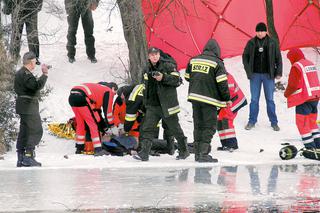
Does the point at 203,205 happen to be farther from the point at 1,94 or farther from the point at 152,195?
the point at 1,94

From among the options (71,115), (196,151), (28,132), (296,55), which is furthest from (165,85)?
(71,115)

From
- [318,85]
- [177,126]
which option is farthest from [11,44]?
[318,85]

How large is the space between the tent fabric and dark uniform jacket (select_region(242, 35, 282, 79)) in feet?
11.7

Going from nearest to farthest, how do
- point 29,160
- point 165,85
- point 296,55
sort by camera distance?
point 29,160, point 165,85, point 296,55

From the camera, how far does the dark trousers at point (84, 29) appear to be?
1944 centimetres

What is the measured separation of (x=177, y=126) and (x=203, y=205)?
178 inches

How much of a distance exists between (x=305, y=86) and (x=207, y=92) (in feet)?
5.77

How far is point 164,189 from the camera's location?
10.0 m

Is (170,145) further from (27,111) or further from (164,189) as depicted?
(164,189)

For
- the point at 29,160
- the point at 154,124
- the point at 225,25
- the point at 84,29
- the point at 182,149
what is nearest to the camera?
the point at 29,160

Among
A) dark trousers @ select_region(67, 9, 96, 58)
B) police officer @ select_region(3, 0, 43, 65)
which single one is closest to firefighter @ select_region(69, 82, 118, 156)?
police officer @ select_region(3, 0, 43, 65)

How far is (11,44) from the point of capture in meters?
16.5

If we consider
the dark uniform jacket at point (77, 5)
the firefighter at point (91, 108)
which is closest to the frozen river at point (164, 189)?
the firefighter at point (91, 108)

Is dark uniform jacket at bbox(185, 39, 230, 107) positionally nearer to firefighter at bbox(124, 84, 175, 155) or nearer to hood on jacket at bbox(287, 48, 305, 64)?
firefighter at bbox(124, 84, 175, 155)
